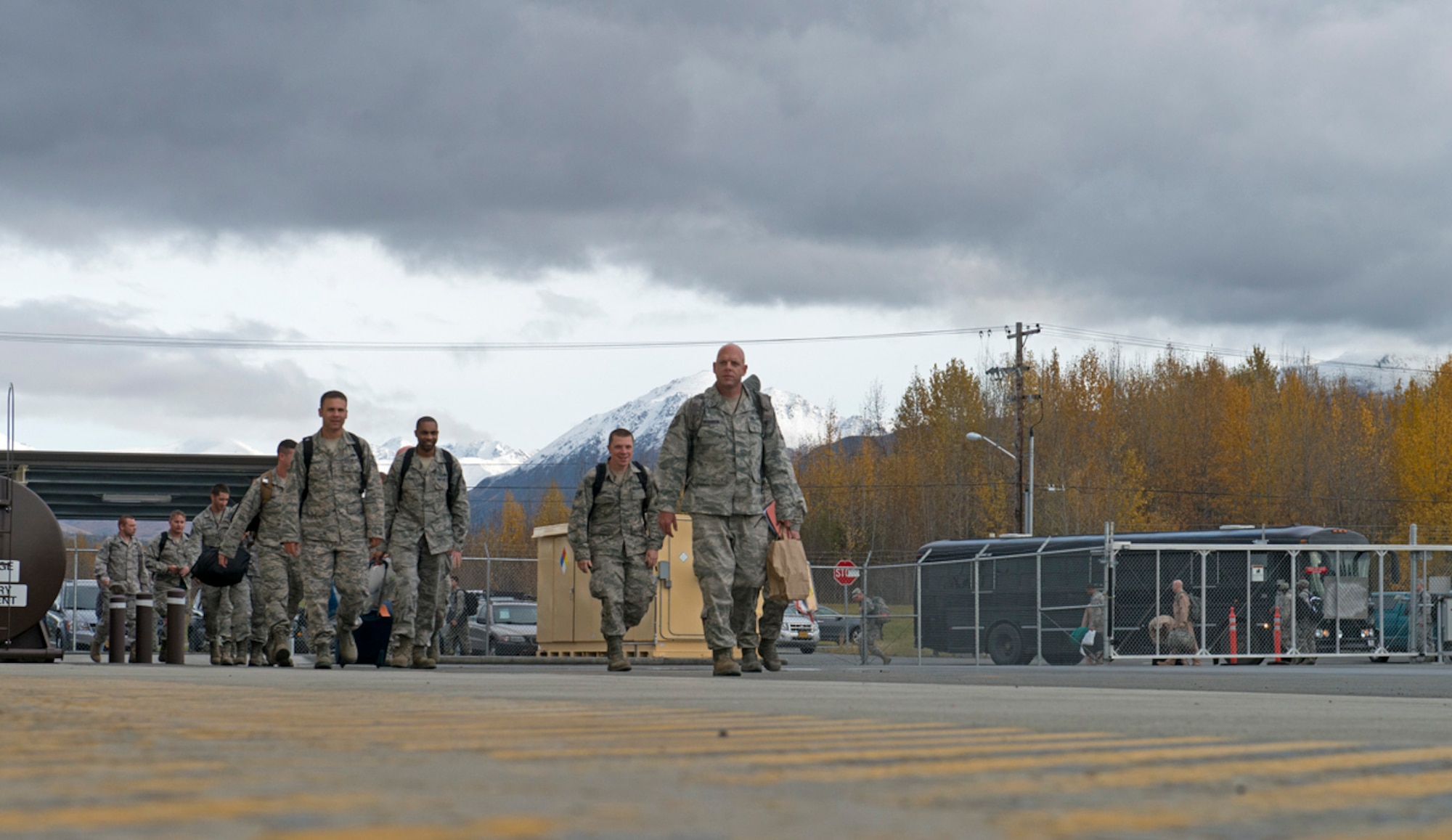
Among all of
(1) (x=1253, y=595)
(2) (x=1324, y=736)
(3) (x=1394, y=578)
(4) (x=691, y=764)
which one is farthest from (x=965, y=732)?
(3) (x=1394, y=578)

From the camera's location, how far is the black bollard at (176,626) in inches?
674

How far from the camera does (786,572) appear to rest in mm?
11086

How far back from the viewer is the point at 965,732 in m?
3.61

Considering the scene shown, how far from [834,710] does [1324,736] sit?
55.9 inches

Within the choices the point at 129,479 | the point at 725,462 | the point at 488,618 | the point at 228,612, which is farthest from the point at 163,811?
the point at 488,618

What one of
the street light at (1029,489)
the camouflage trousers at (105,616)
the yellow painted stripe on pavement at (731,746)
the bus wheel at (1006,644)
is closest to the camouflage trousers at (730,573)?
the yellow painted stripe on pavement at (731,746)

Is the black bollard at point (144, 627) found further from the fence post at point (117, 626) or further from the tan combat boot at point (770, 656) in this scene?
the tan combat boot at point (770, 656)

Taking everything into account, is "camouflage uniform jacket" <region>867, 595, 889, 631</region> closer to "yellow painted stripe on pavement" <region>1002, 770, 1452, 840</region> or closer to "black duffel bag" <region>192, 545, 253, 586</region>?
"black duffel bag" <region>192, 545, 253, 586</region>

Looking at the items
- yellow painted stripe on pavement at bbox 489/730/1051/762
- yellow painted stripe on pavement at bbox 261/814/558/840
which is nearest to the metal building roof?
yellow painted stripe on pavement at bbox 489/730/1051/762

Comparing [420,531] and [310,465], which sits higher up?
[310,465]

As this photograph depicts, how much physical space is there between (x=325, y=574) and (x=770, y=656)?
12.1 feet

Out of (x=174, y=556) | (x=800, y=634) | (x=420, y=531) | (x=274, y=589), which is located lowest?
(x=800, y=634)

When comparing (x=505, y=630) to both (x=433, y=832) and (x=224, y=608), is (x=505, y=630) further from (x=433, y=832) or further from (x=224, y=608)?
(x=433, y=832)

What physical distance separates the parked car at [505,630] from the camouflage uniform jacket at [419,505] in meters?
17.2
